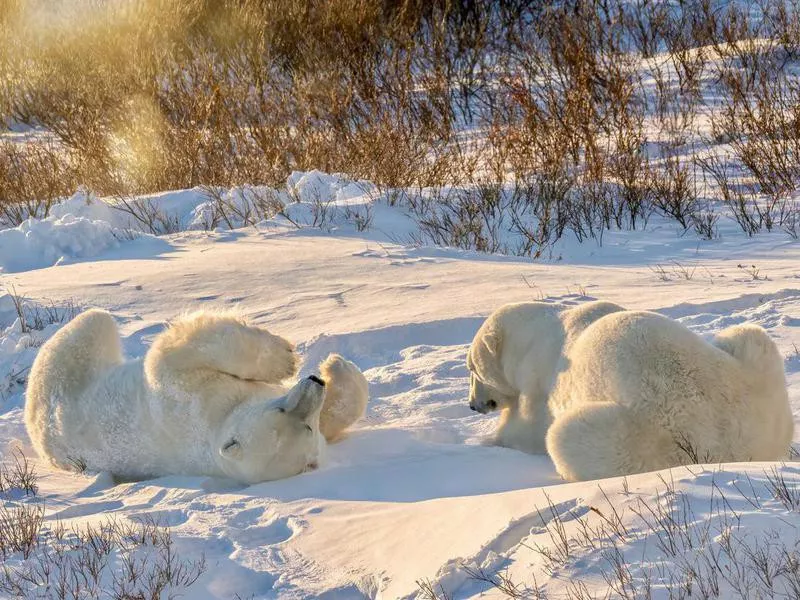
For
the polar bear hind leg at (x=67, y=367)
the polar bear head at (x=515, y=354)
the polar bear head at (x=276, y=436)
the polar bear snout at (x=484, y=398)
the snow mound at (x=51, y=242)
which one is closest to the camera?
the polar bear head at (x=276, y=436)

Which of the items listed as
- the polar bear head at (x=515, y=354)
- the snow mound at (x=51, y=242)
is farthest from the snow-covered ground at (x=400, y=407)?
the polar bear head at (x=515, y=354)

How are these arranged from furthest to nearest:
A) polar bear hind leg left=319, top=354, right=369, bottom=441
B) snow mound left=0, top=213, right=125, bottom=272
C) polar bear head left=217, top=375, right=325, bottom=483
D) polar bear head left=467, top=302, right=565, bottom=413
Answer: snow mound left=0, top=213, right=125, bottom=272 → polar bear hind leg left=319, top=354, right=369, bottom=441 → polar bear head left=467, top=302, right=565, bottom=413 → polar bear head left=217, top=375, right=325, bottom=483

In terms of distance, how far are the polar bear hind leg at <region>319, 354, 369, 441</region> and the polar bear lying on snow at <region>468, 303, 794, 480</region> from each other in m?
1.16

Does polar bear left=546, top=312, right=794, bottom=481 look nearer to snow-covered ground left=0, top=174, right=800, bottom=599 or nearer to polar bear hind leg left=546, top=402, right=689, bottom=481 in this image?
polar bear hind leg left=546, top=402, right=689, bottom=481

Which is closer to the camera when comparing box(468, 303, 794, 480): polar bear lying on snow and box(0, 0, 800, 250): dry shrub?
box(468, 303, 794, 480): polar bear lying on snow

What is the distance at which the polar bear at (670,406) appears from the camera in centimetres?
343

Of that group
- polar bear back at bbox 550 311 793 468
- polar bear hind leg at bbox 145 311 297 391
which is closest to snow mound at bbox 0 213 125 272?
polar bear hind leg at bbox 145 311 297 391

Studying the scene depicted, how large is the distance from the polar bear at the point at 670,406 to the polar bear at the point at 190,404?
3.59 ft

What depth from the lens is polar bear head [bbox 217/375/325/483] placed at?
4.02 metres

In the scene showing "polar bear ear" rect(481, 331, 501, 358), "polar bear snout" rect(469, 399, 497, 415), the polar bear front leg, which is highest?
the polar bear front leg

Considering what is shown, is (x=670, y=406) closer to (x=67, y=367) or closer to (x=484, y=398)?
(x=484, y=398)

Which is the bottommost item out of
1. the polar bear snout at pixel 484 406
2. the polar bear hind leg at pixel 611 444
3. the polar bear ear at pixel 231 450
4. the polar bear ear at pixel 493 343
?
the polar bear snout at pixel 484 406

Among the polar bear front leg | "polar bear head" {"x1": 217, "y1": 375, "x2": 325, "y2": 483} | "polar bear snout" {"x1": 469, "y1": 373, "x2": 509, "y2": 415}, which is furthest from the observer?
"polar bear snout" {"x1": 469, "y1": 373, "x2": 509, "y2": 415}

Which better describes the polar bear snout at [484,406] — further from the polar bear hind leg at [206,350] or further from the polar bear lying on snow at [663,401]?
the polar bear hind leg at [206,350]
